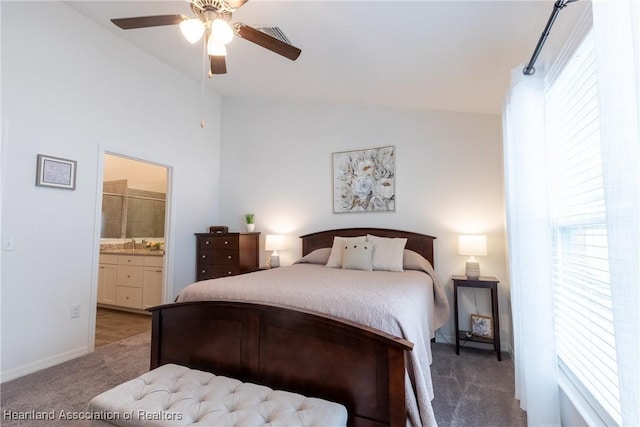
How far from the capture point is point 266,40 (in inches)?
76.9

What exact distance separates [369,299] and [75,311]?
290cm

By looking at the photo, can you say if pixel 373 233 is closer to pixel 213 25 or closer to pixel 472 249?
pixel 472 249

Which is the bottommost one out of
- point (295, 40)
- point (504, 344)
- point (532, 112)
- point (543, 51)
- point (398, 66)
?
point (504, 344)

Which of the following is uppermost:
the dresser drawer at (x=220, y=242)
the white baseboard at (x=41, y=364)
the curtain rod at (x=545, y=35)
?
the curtain rod at (x=545, y=35)

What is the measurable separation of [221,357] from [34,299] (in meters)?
1.96

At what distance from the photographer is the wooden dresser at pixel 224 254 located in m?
3.99

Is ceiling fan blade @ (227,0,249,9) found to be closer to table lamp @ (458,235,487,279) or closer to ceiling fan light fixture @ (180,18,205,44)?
ceiling fan light fixture @ (180,18,205,44)

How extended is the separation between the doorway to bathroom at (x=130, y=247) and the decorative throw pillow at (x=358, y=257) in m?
2.45

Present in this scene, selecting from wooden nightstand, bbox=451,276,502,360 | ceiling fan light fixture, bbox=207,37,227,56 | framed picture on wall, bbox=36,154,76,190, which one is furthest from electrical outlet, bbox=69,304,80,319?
wooden nightstand, bbox=451,276,502,360

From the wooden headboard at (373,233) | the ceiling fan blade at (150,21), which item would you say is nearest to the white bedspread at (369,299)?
the wooden headboard at (373,233)

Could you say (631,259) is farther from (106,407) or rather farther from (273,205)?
(273,205)

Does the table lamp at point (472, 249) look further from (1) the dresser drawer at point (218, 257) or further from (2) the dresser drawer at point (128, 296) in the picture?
(2) the dresser drawer at point (128, 296)

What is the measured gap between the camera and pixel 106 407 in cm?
132

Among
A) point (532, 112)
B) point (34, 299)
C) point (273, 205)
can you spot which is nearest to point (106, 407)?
point (34, 299)
